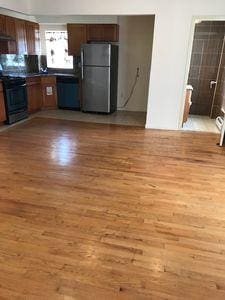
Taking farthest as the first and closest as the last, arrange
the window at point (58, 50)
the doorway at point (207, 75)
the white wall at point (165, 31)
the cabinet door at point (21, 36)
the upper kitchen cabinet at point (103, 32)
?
the window at point (58, 50)
the upper kitchen cabinet at point (103, 32)
the doorway at point (207, 75)
the cabinet door at point (21, 36)
the white wall at point (165, 31)

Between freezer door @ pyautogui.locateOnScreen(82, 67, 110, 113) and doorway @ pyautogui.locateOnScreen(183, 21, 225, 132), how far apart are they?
6.27 feet

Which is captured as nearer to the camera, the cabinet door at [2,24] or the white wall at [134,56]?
the cabinet door at [2,24]

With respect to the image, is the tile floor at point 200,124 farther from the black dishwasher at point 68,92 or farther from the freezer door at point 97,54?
the black dishwasher at point 68,92

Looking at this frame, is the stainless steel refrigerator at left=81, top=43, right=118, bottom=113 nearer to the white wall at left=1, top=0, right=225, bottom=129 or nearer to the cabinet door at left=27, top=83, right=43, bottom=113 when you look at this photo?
the white wall at left=1, top=0, right=225, bottom=129

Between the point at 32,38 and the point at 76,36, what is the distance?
1048 mm

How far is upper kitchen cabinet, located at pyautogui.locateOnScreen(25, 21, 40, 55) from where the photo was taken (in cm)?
570

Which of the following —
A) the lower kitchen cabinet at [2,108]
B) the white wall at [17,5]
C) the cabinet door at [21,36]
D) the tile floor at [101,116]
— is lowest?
the tile floor at [101,116]

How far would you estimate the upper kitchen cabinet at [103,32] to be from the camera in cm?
579

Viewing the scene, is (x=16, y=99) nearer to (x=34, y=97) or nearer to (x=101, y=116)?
(x=34, y=97)

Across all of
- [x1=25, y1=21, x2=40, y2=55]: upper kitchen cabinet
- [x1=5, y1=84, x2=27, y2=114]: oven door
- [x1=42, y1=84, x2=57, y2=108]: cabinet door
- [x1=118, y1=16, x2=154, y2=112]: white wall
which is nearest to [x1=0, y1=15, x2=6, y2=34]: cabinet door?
[x1=25, y1=21, x2=40, y2=55]: upper kitchen cabinet

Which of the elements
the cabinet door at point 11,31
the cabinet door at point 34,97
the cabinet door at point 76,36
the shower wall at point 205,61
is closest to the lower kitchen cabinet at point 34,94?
the cabinet door at point 34,97

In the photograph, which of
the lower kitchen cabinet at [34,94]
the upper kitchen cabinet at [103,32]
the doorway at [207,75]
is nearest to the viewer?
the doorway at [207,75]

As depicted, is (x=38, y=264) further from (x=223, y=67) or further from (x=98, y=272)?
(x=223, y=67)

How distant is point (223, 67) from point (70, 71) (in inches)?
150
